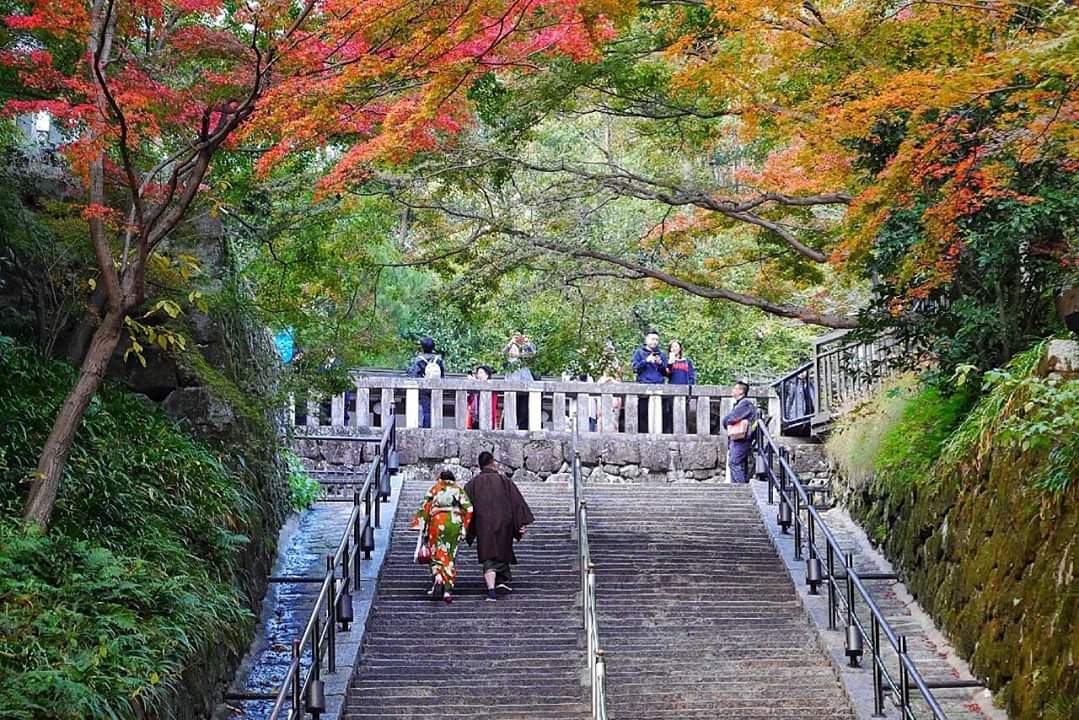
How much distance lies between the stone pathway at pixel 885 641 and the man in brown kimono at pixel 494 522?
3.24m

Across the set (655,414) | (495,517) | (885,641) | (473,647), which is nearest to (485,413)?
(655,414)

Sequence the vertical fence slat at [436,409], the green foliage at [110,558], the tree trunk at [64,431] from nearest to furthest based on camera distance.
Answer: the green foliage at [110,558] → the tree trunk at [64,431] → the vertical fence slat at [436,409]

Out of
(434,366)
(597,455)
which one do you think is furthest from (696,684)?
(434,366)

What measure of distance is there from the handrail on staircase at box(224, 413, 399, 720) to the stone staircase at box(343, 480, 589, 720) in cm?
41

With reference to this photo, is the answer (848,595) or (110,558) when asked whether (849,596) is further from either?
(110,558)

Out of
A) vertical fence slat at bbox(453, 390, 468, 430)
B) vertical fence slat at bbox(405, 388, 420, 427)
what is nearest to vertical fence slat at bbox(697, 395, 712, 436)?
vertical fence slat at bbox(453, 390, 468, 430)

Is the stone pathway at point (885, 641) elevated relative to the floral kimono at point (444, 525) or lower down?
lower down

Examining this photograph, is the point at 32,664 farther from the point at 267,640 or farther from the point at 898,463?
the point at 898,463

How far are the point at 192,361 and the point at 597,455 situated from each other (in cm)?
966

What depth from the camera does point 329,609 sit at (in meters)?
11.3

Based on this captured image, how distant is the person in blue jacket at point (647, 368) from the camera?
21.8 m

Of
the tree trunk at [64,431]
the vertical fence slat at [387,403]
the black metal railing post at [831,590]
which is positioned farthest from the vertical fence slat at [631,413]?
the tree trunk at [64,431]

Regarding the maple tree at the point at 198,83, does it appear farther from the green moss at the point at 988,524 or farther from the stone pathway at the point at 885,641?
the stone pathway at the point at 885,641

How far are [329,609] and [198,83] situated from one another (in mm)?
4839
